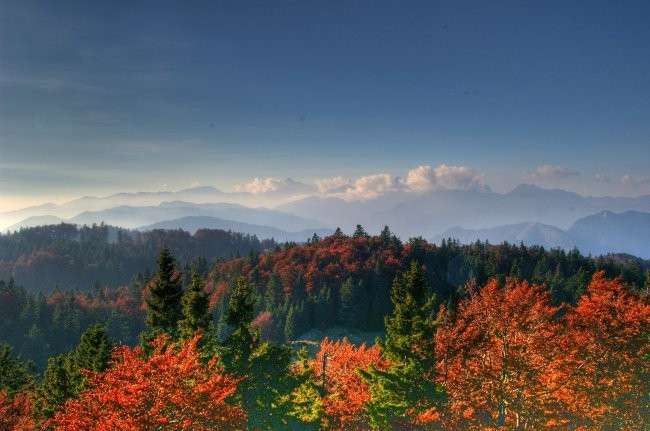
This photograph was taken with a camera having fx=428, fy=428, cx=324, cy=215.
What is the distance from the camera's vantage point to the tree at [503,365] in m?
28.6

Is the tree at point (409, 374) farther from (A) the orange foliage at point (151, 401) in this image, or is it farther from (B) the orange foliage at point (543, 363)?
(A) the orange foliage at point (151, 401)

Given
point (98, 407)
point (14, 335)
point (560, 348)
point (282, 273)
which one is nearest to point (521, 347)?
point (560, 348)

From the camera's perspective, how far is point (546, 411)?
90.0 feet

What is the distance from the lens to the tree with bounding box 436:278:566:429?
2864 centimetres

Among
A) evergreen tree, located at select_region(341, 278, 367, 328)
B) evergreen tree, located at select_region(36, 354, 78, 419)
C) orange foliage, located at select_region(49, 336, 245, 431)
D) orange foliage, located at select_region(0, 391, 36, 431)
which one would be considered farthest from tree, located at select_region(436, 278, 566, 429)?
evergreen tree, located at select_region(341, 278, 367, 328)

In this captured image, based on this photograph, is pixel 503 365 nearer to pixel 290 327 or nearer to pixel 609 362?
pixel 609 362

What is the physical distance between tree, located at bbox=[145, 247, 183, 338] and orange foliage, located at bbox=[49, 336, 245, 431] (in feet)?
31.6

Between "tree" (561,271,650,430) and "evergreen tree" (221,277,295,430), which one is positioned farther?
"tree" (561,271,650,430)

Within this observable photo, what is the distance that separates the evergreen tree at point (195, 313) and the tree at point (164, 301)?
5.45 ft

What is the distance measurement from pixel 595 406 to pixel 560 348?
574cm

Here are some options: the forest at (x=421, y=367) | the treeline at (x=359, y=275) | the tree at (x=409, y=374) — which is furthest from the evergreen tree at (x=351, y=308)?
the tree at (x=409, y=374)

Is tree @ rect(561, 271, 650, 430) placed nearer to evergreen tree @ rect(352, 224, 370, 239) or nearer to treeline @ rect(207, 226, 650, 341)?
treeline @ rect(207, 226, 650, 341)

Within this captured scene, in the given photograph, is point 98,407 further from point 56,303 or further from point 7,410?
point 56,303

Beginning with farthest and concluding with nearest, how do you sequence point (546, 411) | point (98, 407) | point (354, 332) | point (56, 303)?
point (56, 303) → point (354, 332) → point (546, 411) → point (98, 407)
